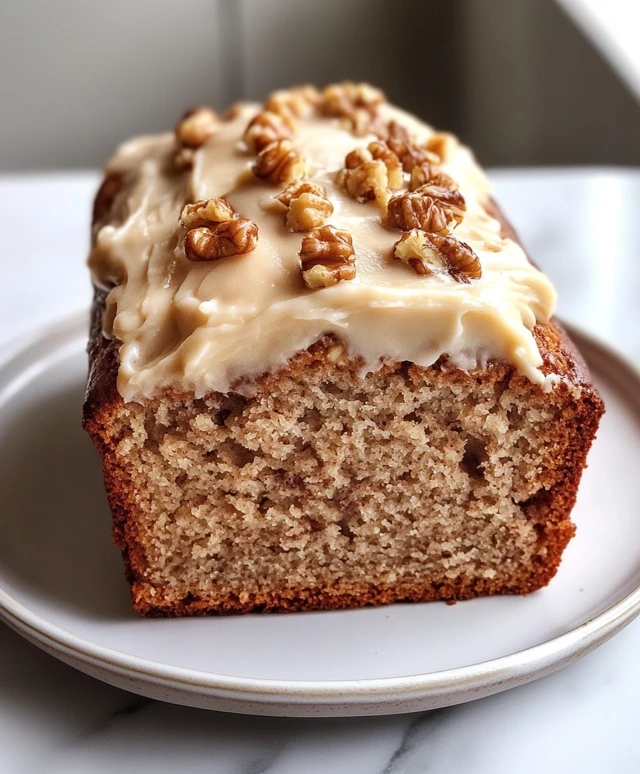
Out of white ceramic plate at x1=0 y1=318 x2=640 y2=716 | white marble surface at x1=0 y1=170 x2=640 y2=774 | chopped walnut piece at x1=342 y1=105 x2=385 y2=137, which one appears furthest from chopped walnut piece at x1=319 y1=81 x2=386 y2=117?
white marble surface at x1=0 y1=170 x2=640 y2=774

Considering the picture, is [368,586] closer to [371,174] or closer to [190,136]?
[371,174]

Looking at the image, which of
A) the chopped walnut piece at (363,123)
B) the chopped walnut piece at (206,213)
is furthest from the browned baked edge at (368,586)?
the chopped walnut piece at (363,123)

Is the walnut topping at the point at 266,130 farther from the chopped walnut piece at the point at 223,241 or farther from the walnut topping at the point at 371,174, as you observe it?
the chopped walnut piece at the point at 223,241

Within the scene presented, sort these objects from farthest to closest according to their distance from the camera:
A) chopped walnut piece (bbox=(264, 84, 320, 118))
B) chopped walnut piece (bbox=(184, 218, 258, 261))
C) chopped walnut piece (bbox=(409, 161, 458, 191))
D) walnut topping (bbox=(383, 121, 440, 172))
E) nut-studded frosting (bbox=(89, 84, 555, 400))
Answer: chopped walnut piece (bbox=(264, 84, 320, 118)) → walnut topping (bbox=(383, 121, 440, 172)) → chopped walnut piece (bbox=(409, 161, 458, 191)) → chopped walnut piece (bbox=(184, 218, 258, 261)) → nut-studded frosting (bbox=(89, 84, 555, 400))

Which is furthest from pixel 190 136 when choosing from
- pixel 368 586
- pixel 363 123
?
pixel 368 586

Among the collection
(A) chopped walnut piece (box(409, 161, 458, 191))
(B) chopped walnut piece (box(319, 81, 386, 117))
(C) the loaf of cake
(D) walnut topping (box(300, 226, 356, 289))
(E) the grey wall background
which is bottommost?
(E) the grey wall background

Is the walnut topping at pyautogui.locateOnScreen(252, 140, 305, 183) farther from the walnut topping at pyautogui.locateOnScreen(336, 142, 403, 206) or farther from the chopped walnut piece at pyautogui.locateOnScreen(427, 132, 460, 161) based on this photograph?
the chopped walnut piece at pyautogui.locateOnScreen(427, 132, 460, 161)
